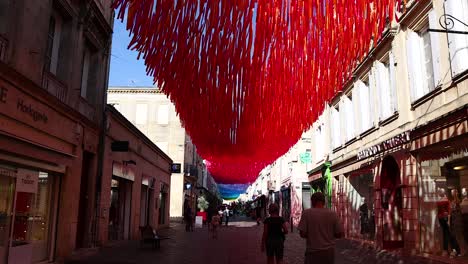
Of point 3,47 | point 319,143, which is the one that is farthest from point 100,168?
point 319,143

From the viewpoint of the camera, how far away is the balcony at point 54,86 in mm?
11302

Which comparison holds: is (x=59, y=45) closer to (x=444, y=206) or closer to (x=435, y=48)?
(x=435, y=48)

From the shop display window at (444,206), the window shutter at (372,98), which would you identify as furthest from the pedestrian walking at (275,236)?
the window shutter at (372,98)

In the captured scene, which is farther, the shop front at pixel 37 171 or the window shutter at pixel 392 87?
the window shutter at pixel 392 87

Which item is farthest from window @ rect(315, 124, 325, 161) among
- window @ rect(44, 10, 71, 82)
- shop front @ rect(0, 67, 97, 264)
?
window @ rect(44, 10, 71, 82)

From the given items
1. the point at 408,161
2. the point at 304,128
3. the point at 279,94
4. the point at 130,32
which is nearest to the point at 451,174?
the point at 408,161

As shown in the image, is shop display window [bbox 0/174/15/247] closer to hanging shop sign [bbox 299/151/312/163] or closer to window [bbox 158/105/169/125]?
hanging shop sign [bbox 299/151/312/163]

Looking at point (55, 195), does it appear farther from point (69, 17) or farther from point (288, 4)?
point (288, 4)

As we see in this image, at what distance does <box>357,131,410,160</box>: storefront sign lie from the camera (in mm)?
14855

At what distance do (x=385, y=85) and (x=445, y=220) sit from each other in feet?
21.9

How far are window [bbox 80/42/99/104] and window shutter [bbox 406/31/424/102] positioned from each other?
11157 mm

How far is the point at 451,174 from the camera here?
1266cm

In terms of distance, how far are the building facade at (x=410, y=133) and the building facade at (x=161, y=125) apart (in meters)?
24.2

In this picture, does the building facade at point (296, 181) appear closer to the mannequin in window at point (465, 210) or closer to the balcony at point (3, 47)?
the mannequin in window at point (465, 210)
